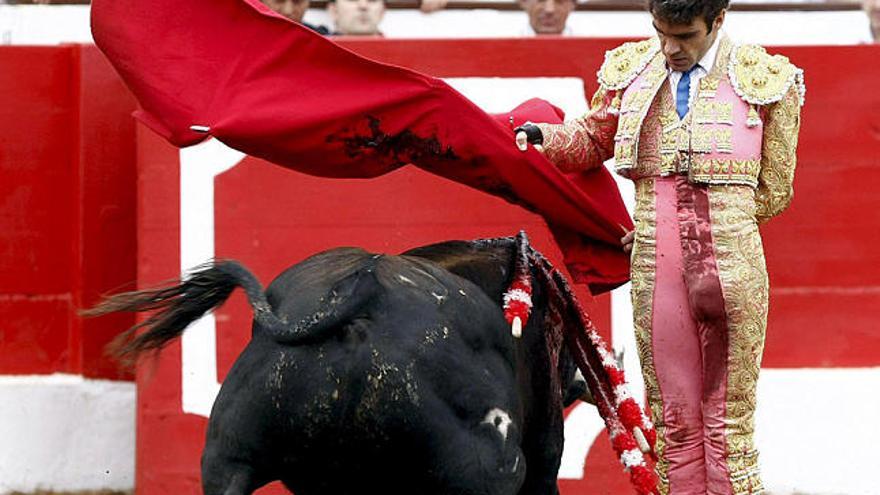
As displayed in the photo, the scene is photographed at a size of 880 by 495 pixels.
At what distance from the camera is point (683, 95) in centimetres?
420

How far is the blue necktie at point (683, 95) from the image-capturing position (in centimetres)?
420

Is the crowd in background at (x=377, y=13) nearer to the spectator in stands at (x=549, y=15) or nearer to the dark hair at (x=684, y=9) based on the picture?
the spectator in stands at (x=549, y=15)

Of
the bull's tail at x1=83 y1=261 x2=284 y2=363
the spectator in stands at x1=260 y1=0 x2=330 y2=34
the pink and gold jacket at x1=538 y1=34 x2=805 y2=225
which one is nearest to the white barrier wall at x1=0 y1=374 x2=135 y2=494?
the spectator in stands at x1=260 y1=0 x2=330 y2=34

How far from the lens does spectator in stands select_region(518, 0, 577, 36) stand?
257 inches

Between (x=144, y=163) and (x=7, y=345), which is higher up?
(x=144, y=163)

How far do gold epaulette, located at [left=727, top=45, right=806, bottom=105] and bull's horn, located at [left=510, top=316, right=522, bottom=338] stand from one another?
798mm

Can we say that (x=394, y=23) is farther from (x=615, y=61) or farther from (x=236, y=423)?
(x=236, y=423)

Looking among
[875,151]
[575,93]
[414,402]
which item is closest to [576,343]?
[414,402]

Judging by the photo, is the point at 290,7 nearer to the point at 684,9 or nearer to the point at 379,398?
the point at 684,9

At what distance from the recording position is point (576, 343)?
4.47 meters

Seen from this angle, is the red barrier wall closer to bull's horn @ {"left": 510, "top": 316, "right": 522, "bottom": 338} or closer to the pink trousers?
the pink trousers

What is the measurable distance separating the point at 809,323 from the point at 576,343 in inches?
73.7

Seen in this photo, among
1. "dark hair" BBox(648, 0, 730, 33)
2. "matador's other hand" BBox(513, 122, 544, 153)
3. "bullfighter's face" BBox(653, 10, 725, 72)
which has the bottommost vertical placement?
"matador's other hand" BBox(513, 122, 544, 153)

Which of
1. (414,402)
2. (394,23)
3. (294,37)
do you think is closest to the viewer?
(414,402)
